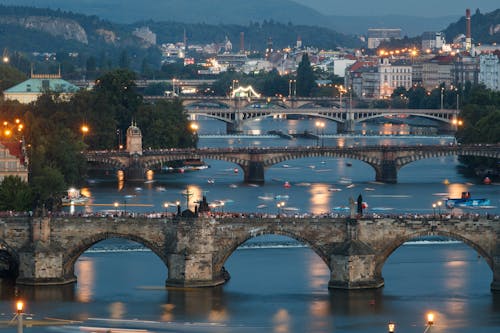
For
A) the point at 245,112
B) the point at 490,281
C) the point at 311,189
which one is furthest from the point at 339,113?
the point at 490,281

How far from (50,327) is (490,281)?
709 inches

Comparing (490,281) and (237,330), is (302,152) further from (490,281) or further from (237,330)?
(237,330)

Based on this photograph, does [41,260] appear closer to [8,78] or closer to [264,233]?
[264,233]

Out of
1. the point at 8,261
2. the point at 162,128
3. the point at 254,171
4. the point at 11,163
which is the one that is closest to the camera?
the point at 8,261

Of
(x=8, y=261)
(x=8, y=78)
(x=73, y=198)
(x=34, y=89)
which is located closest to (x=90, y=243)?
(x=8, y=261)

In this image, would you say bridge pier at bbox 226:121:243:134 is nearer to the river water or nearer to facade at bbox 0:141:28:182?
the river water

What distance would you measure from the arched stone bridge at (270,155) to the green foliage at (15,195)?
3377cm

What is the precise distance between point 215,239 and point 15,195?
14113 millimetres

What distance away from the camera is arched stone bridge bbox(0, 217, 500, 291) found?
75.8 meters

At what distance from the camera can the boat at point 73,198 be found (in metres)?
104

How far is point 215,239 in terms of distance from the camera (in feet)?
250

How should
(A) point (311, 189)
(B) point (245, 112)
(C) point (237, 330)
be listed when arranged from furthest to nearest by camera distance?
1. (B) point (245, 112)
2. (A) point (311, 189)
3. (C) point (237, 330)

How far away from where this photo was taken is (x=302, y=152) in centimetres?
12731

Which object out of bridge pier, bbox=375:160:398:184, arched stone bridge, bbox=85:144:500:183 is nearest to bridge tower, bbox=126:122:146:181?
arched stone bridge, bbox=85:144:500:183
